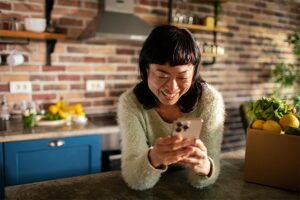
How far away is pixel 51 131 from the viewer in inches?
76.7

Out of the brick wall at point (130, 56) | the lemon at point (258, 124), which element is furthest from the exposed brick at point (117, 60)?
the lemon at point (258, 124)

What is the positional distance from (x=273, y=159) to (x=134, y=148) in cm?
47

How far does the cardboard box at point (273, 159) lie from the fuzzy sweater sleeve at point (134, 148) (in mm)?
328

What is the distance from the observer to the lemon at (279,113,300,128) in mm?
984

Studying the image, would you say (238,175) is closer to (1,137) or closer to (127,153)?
(127,153)

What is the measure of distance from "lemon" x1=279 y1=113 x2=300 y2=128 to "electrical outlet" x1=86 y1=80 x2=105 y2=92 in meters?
1.93

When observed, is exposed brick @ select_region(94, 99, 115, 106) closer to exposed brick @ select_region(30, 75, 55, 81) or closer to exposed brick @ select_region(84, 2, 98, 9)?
exposed brick @ select_region(30, 75, 55, 81)

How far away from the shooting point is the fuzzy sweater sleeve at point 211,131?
3.27 feet

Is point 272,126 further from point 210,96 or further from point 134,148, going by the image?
point 134,148

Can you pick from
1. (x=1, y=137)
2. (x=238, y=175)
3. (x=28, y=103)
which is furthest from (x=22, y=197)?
(x=28, y=103)

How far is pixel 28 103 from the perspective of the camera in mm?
2355

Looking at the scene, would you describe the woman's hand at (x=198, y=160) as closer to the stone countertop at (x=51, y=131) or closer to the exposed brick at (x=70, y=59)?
the stone countertop at (x=51, y=131)

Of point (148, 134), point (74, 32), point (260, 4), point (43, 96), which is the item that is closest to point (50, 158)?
point (43, 96)

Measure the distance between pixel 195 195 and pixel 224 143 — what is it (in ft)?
9.18
